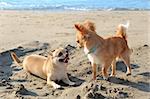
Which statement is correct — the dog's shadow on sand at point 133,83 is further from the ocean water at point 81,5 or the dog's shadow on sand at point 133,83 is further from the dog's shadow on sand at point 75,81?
the ocean water at point 81,5

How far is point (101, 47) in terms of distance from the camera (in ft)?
22.9

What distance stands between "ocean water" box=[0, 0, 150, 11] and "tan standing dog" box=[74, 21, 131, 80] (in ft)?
43.1

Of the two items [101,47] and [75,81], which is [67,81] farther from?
[101,47]

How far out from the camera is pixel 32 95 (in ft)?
21.6

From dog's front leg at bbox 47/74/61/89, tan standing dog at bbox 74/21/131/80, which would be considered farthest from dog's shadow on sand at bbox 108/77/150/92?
dog's front leg at bbox 47/74/61/89

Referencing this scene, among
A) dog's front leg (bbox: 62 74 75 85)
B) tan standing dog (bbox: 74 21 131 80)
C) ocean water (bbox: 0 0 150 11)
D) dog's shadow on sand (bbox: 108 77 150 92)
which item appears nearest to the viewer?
dog's shadow on sand (bbox: 108 77 150 92)

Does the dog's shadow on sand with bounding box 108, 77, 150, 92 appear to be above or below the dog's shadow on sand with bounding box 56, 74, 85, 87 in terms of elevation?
above

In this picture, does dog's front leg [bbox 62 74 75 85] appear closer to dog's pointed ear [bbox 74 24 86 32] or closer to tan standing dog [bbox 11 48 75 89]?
tan standing dog [bbox 11 48 75 89]

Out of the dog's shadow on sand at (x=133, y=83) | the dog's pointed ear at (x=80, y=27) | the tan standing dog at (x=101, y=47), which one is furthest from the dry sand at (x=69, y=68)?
the dog's pointed ear at (x=80, y=27)

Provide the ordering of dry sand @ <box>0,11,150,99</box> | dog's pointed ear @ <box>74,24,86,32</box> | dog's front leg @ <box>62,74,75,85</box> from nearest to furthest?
1. dry sand @ <box>0,11,150,99</box>
2. dog's pointed ear @ <box>74,24,86,32</box>
3. dog's front leg @ <box>62,74,75,85</box>

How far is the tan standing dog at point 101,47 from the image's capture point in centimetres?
684

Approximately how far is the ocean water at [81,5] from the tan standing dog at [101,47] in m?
13.1

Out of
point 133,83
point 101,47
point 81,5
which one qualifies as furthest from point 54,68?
point 81,5

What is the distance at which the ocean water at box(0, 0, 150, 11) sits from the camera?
21984mm
